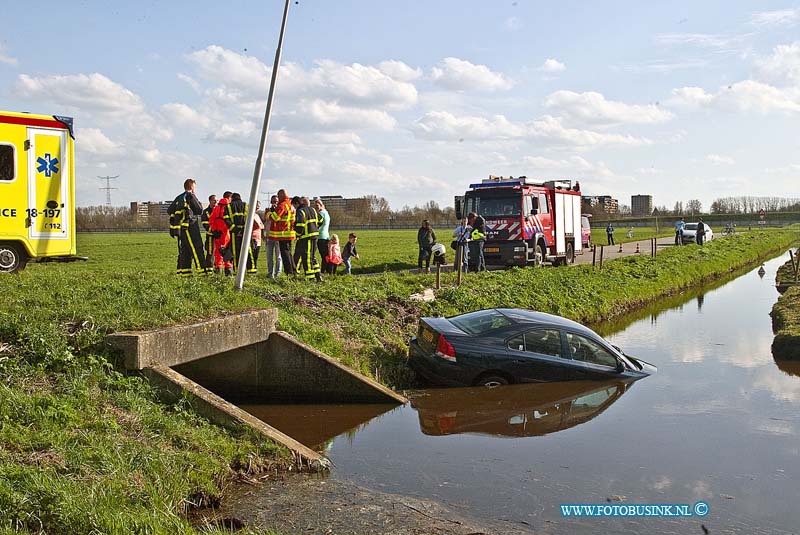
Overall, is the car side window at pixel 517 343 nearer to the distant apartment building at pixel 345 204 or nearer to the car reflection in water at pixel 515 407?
the car reflection in water at pixel 515 407

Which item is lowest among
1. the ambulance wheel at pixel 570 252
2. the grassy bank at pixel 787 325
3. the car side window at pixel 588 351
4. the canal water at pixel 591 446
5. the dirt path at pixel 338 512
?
the canal water at pixel 591 446

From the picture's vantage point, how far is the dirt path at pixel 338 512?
6.50m

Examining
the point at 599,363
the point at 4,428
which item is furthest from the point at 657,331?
the point at 4,428

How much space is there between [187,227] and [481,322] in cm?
626

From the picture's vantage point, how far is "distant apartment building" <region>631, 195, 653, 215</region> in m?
143

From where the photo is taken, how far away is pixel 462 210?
25047 mm

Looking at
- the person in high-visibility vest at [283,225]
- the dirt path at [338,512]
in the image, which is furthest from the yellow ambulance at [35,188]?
the dirt path at [338,512]

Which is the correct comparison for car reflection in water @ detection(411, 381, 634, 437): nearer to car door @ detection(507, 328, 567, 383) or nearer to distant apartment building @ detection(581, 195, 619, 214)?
car door @ detection(507, 328, 567, 383)

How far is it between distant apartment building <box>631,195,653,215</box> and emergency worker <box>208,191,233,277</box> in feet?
442

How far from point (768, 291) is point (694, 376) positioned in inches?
673

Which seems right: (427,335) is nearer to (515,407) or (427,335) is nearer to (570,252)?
(515,407)

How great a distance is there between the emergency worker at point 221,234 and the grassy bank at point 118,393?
1.59 meters

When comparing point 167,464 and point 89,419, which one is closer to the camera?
point 167,464

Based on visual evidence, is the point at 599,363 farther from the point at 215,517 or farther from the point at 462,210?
the point at 462,210
